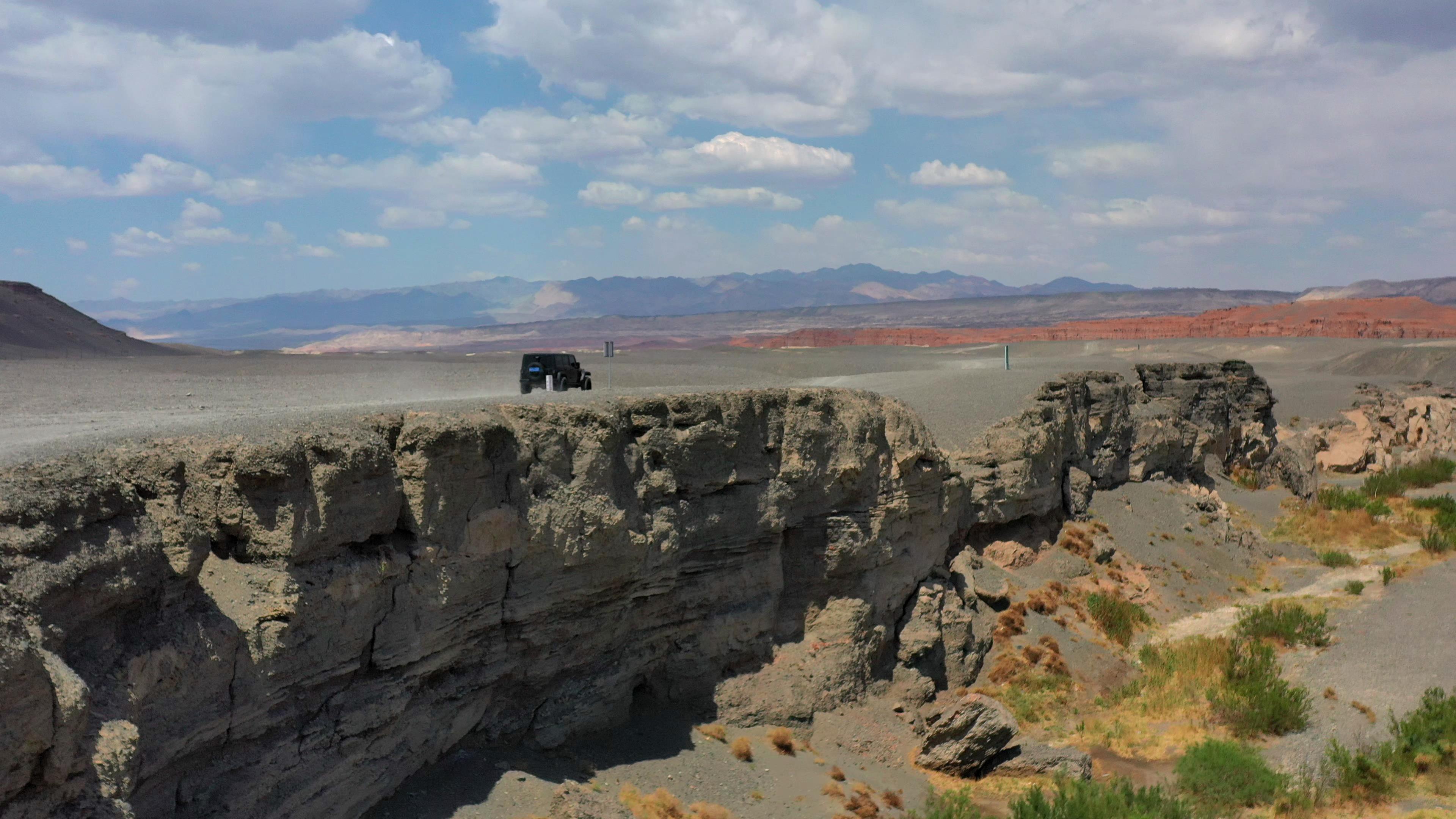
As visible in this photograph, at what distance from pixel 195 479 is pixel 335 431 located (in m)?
1.48

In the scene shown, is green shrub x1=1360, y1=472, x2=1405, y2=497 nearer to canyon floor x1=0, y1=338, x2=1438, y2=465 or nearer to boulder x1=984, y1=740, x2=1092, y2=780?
canyon floor x1=0, y1=338, x2=1438, y2=465

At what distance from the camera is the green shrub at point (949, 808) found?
1416 cm

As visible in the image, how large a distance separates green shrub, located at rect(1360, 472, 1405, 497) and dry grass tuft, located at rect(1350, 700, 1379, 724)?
18.3 m

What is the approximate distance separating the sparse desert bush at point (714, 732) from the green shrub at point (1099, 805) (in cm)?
417

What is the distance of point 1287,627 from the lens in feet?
72.1

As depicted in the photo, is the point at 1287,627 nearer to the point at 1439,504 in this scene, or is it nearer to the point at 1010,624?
the point at 1010,624

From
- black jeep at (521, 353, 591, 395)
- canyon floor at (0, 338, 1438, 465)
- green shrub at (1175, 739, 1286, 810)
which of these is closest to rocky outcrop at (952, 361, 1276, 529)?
canyon floor at (0, 338, 1438, 465)

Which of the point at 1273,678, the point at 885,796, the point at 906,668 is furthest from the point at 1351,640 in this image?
the point at 885,796

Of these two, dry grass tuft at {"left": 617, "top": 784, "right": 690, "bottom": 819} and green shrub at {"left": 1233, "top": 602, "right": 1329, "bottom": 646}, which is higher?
dry grass tuft at {"left": 617, "top": 784, "right": 690, "bottom": 819}

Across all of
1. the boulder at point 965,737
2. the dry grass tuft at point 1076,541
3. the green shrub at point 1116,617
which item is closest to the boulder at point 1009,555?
the dry grass tuft at point 1076,541

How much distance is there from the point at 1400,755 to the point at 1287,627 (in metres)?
5.40

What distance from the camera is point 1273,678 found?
19109 millimetres

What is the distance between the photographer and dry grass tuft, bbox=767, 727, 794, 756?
15.2 m

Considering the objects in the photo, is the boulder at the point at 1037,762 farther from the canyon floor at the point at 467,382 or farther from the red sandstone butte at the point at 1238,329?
the red sandstone butte at the point at 1238,329
